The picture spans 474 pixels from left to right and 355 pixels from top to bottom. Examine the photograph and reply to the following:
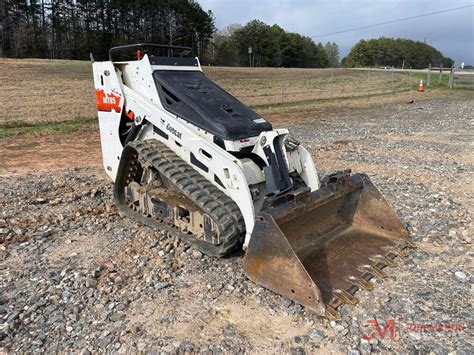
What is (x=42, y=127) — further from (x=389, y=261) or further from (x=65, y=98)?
(x=389, y=261)

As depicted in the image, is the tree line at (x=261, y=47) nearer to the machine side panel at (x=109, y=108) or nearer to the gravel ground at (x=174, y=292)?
the machine side panel at (x=109, y=108)

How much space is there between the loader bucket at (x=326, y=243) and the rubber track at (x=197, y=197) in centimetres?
38

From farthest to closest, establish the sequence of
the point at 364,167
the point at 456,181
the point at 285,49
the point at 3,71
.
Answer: the point at 285,49 < the point at 3,71 < the point at 364,167 < the point at 456,181

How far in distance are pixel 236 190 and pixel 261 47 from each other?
8321cm

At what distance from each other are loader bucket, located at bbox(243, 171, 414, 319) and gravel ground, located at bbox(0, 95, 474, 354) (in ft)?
0.49

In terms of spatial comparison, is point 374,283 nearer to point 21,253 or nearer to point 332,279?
point 332,279

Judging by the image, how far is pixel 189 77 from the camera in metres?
5.42

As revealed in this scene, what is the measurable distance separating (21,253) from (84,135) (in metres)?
7.70

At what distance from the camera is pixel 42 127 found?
1276 centimetres

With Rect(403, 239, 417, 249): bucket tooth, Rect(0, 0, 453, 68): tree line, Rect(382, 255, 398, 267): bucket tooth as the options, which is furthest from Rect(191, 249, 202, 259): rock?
Rect(0, 0, 453, 68): tree line

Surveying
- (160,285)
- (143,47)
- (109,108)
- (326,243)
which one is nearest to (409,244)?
(326,243)

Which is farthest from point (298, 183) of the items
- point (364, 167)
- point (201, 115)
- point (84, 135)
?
point (84, 135)

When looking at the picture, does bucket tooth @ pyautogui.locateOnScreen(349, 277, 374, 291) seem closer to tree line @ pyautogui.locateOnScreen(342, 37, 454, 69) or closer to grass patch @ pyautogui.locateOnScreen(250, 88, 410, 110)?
grass patch @ pyautogui.locateOnScreen(250, 88, 410, 110)

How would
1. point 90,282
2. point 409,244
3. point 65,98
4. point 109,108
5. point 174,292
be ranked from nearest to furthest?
point 174,292 → point 90,282 → point 409,244 → point 109,108 → point 65,98
